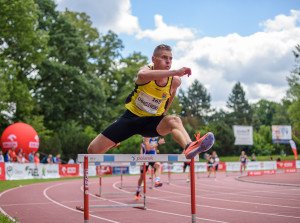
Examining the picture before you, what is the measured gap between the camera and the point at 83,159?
4.51 metres

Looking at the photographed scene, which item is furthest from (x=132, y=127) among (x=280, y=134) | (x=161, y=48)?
(x=280, y=134)

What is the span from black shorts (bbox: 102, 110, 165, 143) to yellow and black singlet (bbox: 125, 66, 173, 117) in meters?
0.10

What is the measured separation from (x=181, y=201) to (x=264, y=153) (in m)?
49.5

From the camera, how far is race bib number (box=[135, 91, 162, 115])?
464cm

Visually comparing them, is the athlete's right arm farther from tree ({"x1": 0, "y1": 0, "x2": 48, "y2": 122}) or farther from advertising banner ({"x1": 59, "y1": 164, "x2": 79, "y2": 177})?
tree ({"x1": 0, "y1": 0, "x2": 48, "y2": 122})

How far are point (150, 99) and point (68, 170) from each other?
2202 cm

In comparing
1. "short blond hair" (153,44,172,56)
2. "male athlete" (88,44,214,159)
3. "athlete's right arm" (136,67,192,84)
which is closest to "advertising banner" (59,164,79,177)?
"male athlete" (88,44,214,159)

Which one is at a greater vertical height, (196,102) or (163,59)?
(196,102)

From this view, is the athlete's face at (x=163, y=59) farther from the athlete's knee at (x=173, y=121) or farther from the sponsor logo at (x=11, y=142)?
the sponsor logo at (x=11, y=142)

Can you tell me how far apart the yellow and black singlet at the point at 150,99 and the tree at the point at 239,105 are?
8525cm

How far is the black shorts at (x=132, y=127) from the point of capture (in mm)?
4660

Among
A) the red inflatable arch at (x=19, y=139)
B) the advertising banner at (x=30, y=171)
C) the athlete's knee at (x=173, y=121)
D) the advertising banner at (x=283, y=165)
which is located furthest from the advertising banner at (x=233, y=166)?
the athlete's knee at (x=173, y=121)

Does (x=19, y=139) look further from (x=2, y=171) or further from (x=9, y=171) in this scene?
(x=2, y=171)

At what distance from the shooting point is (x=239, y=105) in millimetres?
92500
